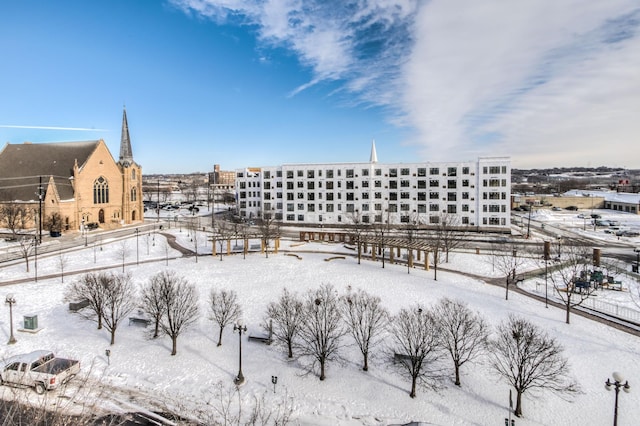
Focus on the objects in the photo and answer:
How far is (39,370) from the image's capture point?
55.6ft

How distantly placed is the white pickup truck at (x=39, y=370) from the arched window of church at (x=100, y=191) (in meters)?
53.2

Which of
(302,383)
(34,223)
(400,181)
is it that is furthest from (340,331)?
(34,223)

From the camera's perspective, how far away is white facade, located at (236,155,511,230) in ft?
209

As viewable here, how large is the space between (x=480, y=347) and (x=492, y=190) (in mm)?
49614

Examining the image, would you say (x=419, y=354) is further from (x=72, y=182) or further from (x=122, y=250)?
(x=72, y=182)

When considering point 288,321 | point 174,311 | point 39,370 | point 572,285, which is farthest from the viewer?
point 572,285

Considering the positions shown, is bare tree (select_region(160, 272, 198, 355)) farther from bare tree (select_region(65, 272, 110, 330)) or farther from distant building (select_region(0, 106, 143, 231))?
distant building (select_region(0, 106, 143, 231))

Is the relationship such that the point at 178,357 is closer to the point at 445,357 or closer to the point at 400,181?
the point at 445,357

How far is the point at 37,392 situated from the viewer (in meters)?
16.3

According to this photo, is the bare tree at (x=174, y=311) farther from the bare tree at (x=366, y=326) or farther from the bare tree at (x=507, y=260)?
the bare tree at (x=507, y=260)

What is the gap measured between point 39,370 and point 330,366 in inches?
550

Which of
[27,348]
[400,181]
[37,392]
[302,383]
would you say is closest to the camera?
[37,392]

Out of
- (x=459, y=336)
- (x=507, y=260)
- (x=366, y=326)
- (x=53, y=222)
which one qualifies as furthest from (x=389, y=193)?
(x=53, y=222)

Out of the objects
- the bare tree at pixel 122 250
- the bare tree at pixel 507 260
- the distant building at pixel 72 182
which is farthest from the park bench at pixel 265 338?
the distant building at pixel 72 182
